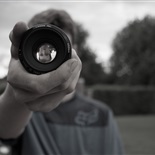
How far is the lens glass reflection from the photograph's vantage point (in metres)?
1.31

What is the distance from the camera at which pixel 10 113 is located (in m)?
1.68

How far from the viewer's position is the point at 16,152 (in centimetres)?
220

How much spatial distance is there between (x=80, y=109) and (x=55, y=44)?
138cm

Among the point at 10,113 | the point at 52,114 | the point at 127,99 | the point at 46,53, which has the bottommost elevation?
the point at 127,99

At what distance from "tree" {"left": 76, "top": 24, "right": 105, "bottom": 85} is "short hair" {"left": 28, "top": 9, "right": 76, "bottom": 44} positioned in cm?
4388

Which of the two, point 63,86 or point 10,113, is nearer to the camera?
point 63,86

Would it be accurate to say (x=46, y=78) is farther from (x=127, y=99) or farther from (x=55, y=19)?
→ (x=127, y=99)

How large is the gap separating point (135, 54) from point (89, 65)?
6.93 meters

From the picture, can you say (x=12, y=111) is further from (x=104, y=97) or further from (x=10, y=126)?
(x=104, y=97)

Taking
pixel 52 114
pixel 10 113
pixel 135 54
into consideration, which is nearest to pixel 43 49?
pixel 10 113

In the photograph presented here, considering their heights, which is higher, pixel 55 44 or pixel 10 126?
pixel 55 44

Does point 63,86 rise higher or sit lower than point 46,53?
lower

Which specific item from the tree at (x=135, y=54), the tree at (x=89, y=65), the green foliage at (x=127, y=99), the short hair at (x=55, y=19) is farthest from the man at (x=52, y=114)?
the tree at (x=89, y=65)

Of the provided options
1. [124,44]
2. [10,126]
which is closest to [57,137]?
[10,126]
